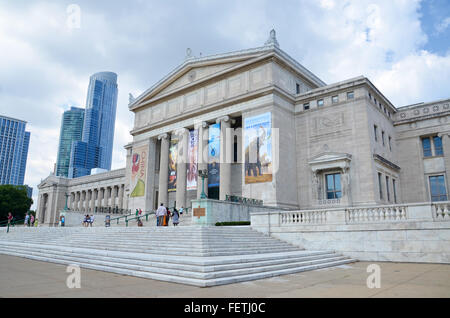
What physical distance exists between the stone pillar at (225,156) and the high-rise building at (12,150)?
517 feet

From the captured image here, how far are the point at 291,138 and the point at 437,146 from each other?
14.6 metres

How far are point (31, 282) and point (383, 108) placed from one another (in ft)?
114

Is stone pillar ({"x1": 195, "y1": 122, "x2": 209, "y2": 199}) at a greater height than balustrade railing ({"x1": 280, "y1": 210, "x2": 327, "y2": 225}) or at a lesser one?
greater

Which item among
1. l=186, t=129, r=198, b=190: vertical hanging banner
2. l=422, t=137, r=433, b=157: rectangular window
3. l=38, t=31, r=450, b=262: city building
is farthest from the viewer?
l=186, t=129, r=198, b=190: vertical hanging banner

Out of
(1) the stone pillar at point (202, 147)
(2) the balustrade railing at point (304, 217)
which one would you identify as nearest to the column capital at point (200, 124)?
(1) the stone pillar at point (202, 147)

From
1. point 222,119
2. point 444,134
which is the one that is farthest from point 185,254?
point 444,134

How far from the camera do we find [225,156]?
35.6 metres

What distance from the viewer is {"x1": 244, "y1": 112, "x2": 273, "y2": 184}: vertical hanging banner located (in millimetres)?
32000

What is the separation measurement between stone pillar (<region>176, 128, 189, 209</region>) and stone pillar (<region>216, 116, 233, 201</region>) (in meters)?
5.85

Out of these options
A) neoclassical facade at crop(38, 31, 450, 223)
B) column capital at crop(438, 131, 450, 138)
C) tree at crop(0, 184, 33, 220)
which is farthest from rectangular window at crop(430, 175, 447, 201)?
tree at crop(0, 184, 33, 220)

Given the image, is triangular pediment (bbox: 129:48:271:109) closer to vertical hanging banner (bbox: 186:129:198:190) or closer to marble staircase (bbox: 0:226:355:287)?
vertical hanging banner (bbox: 186:129:198:190)

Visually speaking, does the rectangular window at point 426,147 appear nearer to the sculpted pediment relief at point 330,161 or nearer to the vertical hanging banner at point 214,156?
the sculpted pediment relief at point 330,161
